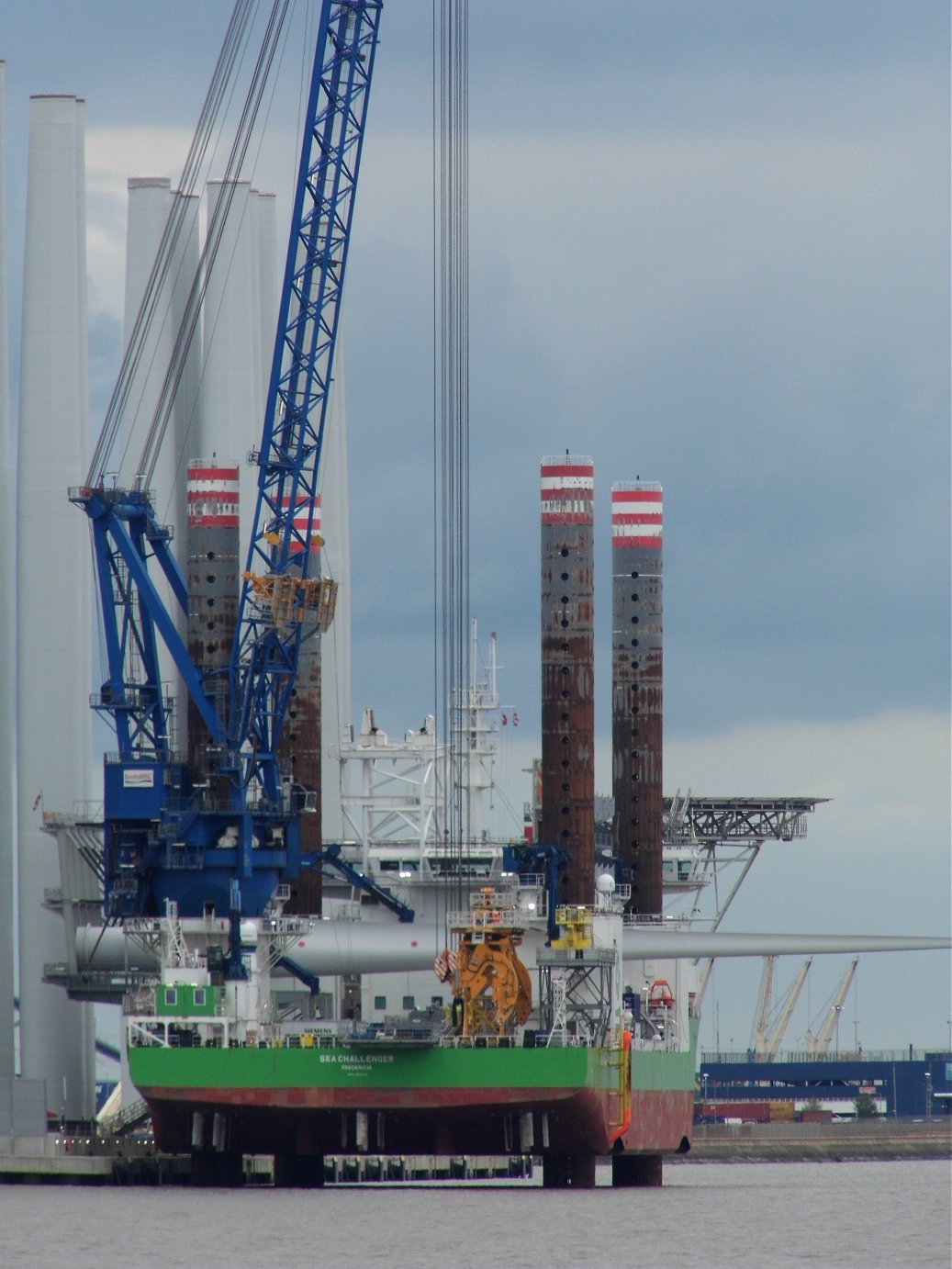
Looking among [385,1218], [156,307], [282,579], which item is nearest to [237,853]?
[282,579]

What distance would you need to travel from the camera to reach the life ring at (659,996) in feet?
307

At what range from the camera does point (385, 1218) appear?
74.1 metres

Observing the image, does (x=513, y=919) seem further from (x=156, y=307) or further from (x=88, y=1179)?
(x=156, y=307)

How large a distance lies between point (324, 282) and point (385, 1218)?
95.4ft

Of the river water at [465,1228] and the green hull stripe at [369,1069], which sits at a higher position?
the green hull stripe at [369,1069]

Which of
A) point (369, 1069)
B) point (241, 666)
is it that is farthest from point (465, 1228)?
point (241, 666)

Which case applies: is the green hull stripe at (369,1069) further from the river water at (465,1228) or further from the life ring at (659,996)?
the life ring at (659,996)

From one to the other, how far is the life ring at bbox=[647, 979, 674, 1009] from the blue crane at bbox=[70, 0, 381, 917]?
11170mm

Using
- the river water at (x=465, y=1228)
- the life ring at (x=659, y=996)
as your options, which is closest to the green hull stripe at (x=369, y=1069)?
the river water at (x=465, y=1228)

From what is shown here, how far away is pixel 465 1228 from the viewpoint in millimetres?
70625

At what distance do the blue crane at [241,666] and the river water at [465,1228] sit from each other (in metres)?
9.06

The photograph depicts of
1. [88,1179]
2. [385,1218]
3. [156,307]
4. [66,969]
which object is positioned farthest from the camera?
[156,307]

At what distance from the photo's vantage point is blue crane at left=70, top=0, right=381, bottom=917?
86750mm

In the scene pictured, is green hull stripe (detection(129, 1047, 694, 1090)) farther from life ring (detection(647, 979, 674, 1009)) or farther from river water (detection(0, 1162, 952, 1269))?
life ring (detection(647, 979, 674, 1009))
